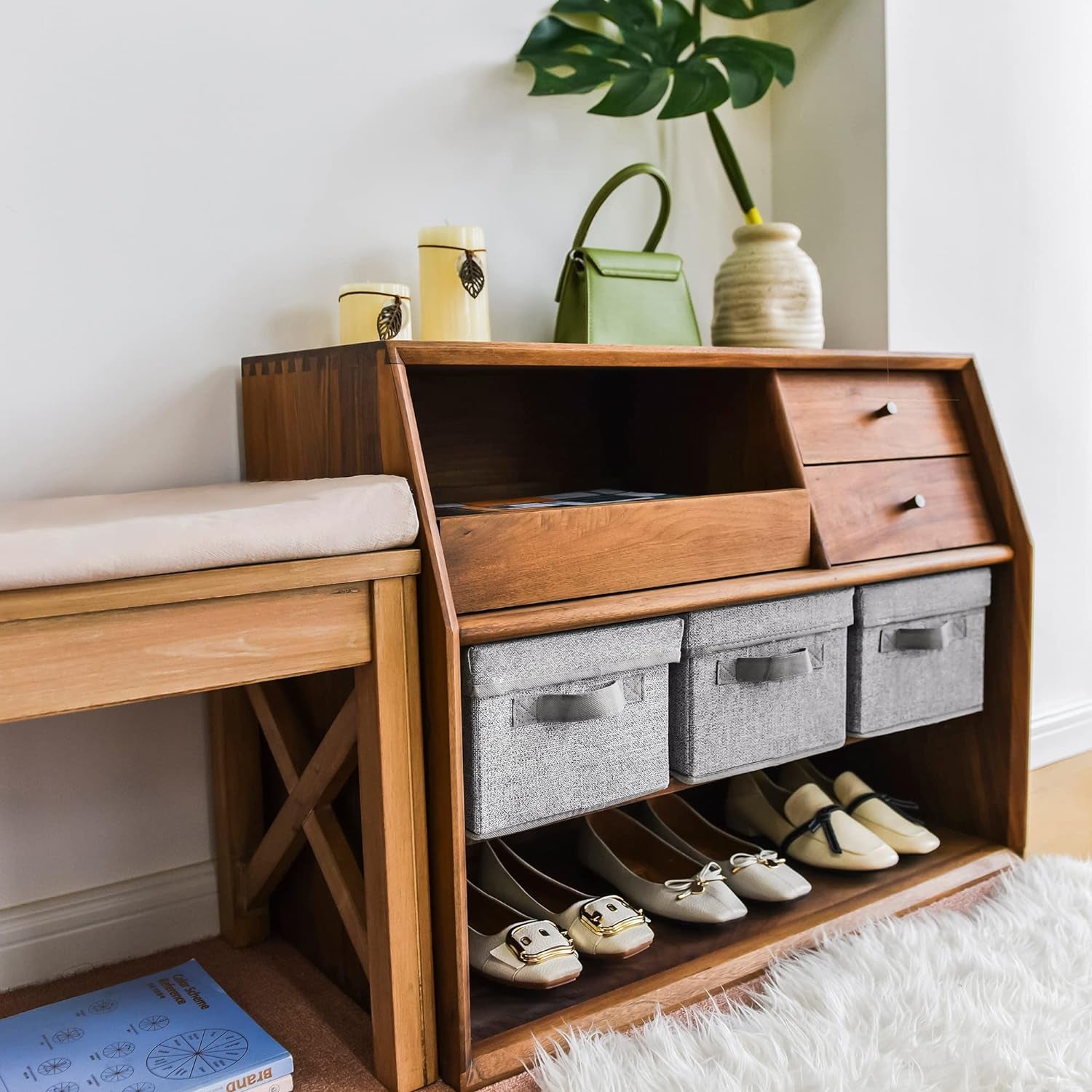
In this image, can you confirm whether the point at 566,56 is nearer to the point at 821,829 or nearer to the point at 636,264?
the point at 636,264

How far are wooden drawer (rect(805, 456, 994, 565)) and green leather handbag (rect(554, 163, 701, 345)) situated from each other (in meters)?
0.31

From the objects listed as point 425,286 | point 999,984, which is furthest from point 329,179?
point 999,984

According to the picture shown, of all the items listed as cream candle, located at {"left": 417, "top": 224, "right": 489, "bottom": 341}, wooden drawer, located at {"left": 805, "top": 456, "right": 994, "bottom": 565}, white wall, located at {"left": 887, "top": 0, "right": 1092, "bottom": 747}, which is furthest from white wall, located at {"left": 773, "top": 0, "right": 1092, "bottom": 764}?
cream candle, located at {"left": 417, "top": 224, "right": 489, "bottom": 341}

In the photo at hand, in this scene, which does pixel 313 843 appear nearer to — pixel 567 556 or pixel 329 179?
pixel 567 556

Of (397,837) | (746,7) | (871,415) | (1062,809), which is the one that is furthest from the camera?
(1062,809)

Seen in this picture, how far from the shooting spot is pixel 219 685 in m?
1.04

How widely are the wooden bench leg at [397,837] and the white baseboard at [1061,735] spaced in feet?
4.99

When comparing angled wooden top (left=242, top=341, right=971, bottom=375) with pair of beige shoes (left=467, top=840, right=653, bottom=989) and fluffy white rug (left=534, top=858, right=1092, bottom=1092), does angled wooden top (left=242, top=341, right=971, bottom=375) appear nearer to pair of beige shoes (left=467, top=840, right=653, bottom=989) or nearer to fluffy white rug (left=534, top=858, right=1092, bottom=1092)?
pair of beige shoes (left=467, top=840, right=653, bottom=989)

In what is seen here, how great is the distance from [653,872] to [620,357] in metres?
0.78

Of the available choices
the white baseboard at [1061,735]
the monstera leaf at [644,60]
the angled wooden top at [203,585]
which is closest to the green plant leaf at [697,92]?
the monstera leaf at [644,60]

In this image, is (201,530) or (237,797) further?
(237,797)

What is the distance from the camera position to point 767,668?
54.5 inches

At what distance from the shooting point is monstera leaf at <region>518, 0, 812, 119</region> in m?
1.72

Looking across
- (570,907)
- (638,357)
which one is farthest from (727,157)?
(570,907)
